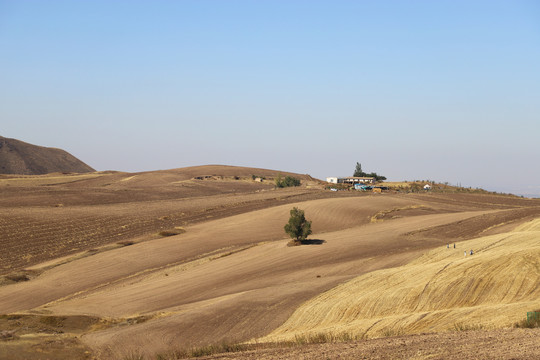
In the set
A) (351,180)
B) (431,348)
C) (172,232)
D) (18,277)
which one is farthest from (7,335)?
(351,180)

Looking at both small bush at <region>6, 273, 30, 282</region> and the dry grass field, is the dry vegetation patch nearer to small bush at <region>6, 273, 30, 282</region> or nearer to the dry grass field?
the dry grass field

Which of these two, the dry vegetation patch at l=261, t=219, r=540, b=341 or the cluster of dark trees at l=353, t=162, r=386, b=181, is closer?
the dry vegetation patch at l=261, t=219, r=540, b=341

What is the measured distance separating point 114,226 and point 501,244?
43063 mm

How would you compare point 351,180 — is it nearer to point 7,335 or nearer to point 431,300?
point 431,300

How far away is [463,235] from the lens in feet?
164

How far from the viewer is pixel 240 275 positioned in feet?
125

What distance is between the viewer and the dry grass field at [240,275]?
78.3 feet

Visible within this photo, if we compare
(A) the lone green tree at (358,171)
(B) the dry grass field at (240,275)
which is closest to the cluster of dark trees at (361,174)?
(A) the lone green tree at (358,171)

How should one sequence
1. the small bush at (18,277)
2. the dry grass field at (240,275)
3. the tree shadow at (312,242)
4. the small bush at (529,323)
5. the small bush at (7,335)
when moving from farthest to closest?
the tree shadow at (312,242)
the small bush at (18,277)
the dry grass field at (240,275)
the small bush at (7,335)
the small bush at (529,323)

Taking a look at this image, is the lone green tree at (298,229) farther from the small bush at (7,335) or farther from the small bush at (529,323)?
the small bush at (529,323)

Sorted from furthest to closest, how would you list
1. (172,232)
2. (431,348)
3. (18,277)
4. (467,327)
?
1. (172,232)
2. (18,277)
3. (467,327)
4. (431,348)

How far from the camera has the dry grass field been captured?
78.3 feet

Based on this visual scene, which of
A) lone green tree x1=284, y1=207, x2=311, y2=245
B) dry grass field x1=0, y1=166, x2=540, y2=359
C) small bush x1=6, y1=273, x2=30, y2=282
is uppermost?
lone green tree x1=284, y1=207, x2=311, y2=245

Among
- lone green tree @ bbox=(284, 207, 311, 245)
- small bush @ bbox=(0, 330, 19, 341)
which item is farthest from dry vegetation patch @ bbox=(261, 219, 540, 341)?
lone green tree @ bbox=(284, 207, 311, 245)
